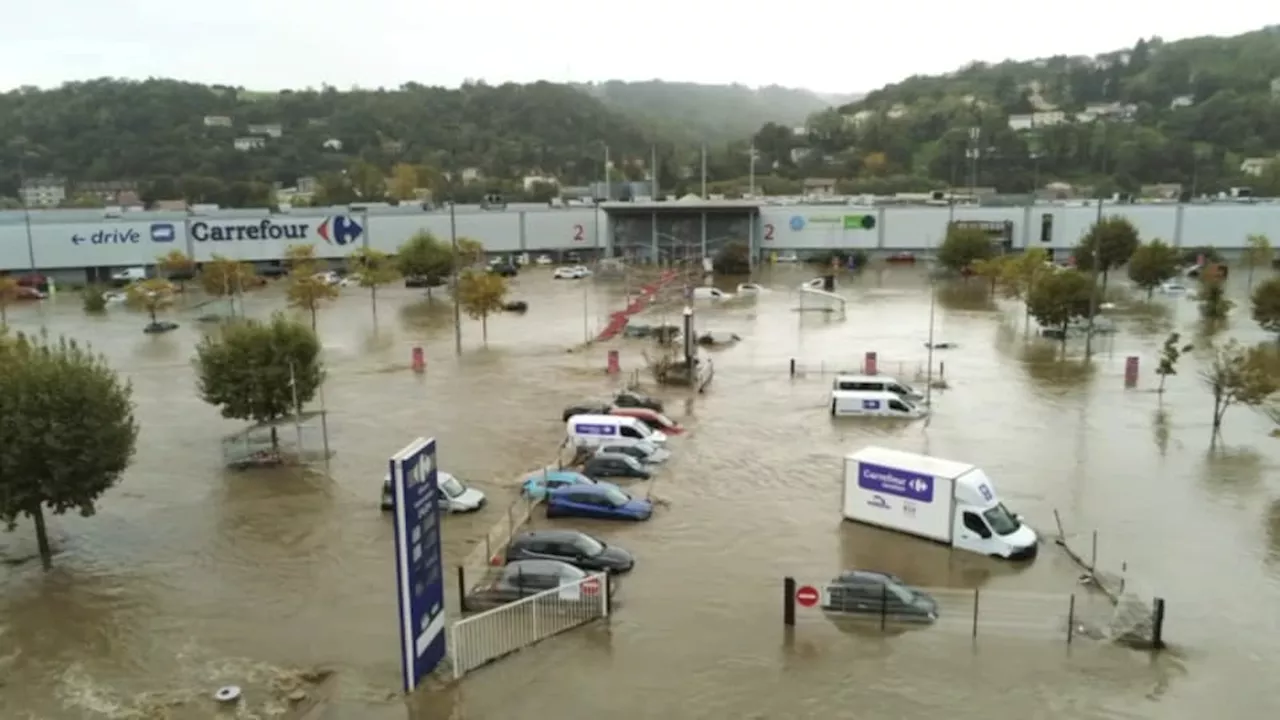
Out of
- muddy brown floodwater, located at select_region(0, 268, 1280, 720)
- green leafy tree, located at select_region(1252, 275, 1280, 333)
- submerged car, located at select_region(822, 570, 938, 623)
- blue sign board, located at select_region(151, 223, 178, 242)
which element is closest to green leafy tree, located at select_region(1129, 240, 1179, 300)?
green leafy tree, located at select_region(1252, 275, 1280, 333)

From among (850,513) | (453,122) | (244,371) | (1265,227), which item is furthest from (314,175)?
(850,513)

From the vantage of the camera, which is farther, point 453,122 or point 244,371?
point 453,122

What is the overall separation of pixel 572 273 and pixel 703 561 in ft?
152

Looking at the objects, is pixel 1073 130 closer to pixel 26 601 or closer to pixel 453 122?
pixel 453 122

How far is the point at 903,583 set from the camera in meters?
15.7

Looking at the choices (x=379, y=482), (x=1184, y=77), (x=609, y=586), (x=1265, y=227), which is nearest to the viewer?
(x=609, y=586)

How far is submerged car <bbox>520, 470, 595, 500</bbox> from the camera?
20.4m

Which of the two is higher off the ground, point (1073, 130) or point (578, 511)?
point (1073, 130)

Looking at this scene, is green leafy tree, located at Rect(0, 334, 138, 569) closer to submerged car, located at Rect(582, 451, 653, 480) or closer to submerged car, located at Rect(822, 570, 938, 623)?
submerged car, located at Rect(582, 451, 653, 480)

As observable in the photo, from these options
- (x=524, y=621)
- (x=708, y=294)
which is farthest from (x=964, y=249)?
(x=524, y=621)

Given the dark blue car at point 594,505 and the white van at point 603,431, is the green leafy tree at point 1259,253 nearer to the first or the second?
the white van at point 603,431

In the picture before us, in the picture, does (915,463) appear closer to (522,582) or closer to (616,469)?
(616,469)

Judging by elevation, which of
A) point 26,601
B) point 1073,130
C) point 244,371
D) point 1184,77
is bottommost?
point 26,601

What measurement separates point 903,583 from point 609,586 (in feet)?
15.5
